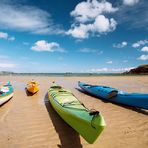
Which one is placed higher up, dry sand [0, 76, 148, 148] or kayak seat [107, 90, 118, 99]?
kayak seat [107, 90, 118, 99]

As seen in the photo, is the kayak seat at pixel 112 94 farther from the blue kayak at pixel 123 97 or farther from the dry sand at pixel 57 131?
the dry sand at pixel 57 131

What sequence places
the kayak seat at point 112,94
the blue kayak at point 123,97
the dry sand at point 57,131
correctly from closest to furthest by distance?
the dry sand at point 57,131 < the blue kayak at point 123,97 < the kayak seat at point 112,94

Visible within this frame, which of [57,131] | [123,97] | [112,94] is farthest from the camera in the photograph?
[112,94]

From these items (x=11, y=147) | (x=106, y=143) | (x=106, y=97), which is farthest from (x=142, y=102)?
(x=11, y=147)

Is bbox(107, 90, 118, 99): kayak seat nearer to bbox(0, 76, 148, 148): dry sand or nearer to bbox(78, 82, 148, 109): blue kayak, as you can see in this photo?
bbox(78, 82, 148, 109): blue kayak

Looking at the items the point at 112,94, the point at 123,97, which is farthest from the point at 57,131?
the point at 112,94

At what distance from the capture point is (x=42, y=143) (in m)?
5.51

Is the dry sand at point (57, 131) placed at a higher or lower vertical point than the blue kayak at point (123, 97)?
lower

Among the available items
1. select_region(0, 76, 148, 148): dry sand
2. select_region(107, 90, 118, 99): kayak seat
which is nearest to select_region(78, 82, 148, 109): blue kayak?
select_region(107, 90, 118, 99): kayak seat

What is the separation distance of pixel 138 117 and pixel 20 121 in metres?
5.56

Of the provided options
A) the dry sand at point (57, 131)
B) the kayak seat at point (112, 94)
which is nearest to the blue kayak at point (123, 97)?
the kayak seat at point (112, 94)

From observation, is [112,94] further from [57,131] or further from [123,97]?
[57,131]

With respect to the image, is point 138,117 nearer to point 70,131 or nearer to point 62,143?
point 70,131

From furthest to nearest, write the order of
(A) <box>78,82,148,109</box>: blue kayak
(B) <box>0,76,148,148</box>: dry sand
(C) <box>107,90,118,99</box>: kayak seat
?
1. (C) <box>107,90,118,99</box>: kayak seat
2. (A) <box>78,82,148,109</box>: blue kayak
3. (B) <box>0,76,148,148</box>: dry sand
